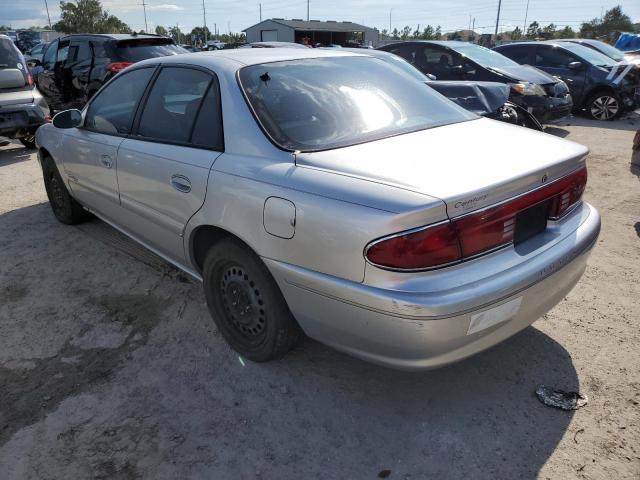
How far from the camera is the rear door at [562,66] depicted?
1050 cm

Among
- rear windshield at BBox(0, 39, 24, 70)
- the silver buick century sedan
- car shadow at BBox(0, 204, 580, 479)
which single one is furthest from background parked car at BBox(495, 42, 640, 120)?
rear windshield at BBox(0, 39, 24, 70)

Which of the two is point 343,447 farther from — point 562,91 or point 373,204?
point 562,91

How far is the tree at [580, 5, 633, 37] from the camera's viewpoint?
179 ft

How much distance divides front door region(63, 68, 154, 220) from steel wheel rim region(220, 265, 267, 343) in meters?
1.35

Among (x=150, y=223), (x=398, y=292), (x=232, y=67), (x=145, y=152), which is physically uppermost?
(x=232, y=67)

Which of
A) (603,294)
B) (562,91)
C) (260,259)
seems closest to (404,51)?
(562,91)

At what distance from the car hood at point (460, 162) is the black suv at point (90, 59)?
7.40 metres

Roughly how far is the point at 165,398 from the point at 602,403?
86.4 inches

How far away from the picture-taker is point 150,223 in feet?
10.8

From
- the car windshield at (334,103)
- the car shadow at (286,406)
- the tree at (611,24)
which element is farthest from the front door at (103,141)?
the tree at (611,24)

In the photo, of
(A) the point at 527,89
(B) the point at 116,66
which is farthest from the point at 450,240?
(B) the point at 116,66

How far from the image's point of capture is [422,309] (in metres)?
1.90

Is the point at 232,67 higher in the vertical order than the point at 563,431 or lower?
higher

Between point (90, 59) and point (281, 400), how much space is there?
8805mm
